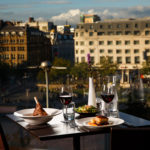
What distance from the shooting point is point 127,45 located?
31.5 meters

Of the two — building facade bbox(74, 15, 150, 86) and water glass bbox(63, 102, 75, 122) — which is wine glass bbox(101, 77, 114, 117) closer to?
water glass bbox(63, 102, 75, 122)

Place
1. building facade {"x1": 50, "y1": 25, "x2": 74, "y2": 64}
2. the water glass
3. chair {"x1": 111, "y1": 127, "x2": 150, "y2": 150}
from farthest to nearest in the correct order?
building facade {"x1": 50, "y1": 25, "x2": 74, "y2": 64}, the water glass, chair {"x1": 111, "y1": 127, "x2": 150, "y2": 150}

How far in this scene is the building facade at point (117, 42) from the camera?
98.7 ft

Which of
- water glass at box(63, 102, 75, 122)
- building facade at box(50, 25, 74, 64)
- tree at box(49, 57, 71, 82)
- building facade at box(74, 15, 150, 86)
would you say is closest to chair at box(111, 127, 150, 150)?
water glass at box(63, 102, 75, 122)

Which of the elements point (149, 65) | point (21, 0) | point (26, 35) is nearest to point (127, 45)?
point (149, 65)

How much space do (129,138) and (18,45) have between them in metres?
32.0

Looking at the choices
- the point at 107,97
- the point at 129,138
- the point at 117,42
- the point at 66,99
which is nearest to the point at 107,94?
the point at 107,97

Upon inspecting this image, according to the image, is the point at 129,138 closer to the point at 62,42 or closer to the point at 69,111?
the point at 69,111

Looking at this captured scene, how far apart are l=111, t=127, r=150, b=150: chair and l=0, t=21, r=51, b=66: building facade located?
31189 mm

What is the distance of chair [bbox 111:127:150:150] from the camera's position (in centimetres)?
119

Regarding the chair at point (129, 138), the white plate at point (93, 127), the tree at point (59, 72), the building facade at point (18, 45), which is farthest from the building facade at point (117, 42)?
the chair at point (129, 138)

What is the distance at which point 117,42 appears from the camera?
31734 millimetres

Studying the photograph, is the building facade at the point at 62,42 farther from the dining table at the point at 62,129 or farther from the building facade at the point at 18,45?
the dining table at the point at 62,129

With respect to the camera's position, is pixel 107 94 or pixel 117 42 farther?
pixel 117 42
